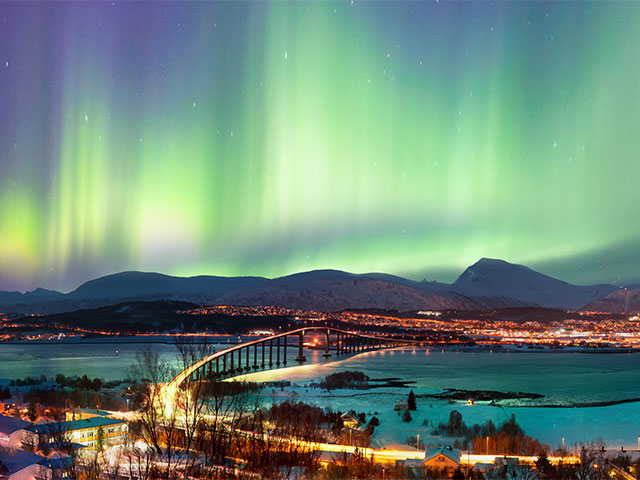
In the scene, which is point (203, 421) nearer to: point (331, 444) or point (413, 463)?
point (331, 444)

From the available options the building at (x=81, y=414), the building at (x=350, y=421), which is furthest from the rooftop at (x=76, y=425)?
the building at (x=350, y=421)

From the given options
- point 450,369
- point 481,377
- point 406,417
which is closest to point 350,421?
point 406,417

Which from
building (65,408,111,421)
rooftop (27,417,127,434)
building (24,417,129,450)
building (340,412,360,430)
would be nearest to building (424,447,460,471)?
building (340,412,360,430)

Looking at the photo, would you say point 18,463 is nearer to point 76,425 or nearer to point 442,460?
point 76,425

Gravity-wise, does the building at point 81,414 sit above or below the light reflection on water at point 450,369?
above

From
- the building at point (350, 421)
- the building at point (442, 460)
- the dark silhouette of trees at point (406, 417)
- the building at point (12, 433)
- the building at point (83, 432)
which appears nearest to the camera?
the building at point (442, 460)

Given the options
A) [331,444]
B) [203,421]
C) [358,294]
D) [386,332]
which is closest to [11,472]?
[203,421]

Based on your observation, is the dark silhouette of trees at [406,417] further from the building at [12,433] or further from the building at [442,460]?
the building at [12,433]
